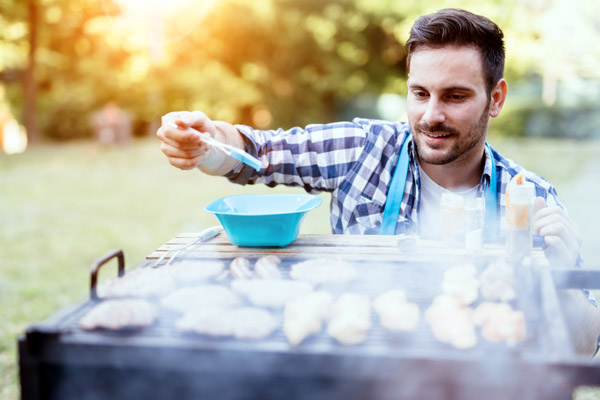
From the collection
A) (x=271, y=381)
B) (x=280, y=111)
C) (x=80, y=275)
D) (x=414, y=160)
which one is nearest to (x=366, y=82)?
(x=280, y=111)

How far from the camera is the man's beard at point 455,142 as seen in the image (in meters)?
2.29

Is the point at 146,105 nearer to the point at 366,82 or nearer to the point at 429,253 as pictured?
the point at 366,82

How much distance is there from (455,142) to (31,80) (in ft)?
53.3

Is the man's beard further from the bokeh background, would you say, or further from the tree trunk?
the tree trunk

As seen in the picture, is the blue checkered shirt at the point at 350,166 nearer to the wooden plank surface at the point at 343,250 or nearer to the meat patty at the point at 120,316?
the wooden plank surface at the point at 343,250

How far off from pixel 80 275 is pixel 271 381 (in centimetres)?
486

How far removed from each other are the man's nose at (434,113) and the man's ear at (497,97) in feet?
1.16

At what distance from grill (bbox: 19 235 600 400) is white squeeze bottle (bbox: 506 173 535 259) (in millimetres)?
287

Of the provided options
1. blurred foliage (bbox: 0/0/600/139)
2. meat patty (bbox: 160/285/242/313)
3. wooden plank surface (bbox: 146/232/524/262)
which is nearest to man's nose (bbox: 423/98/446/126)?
wooden plank surface (bbox: 146/232/524/262)

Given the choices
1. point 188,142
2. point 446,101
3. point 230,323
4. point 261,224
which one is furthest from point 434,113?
point 230,323

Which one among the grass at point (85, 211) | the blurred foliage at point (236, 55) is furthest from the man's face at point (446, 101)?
the blurred foliage at point (236, 55)

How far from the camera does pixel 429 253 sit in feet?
6.24

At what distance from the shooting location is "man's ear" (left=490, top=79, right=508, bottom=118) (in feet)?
8.11

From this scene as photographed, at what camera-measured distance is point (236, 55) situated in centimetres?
2141
